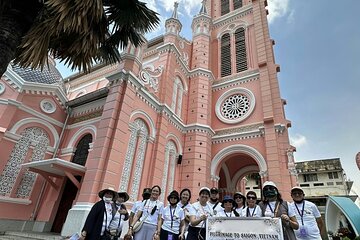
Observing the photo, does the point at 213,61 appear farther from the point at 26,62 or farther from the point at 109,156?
the point at 26,62

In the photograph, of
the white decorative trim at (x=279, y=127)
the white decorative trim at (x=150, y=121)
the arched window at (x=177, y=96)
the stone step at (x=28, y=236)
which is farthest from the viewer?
the arched window at (x=177, y=96)

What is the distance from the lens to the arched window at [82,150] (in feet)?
34.2

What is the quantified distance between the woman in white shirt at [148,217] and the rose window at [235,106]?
11810 mm

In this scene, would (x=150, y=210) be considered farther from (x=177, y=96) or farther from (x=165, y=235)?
(x=177, y=96)

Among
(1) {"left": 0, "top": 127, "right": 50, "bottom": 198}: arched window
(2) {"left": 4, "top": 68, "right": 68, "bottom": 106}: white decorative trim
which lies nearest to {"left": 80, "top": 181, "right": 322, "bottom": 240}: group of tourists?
(1) {"left": 0, "top": 127, "right": 50, "bottom": 198}: arched window

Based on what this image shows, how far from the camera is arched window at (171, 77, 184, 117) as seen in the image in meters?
14.2

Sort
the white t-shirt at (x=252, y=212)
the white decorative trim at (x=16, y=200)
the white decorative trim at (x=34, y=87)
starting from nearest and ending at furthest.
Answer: the white t-shirt at (x=252, y=212) < the white decorative trim at (x=16, y=200) < the white decorative trim at (x=34, y=87)

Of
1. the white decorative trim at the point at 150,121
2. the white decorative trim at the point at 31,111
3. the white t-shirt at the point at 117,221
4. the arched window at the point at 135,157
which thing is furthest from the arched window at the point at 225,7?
the white t-shirt at the point at 117,221

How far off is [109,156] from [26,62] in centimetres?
484

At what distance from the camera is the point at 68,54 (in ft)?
16.9

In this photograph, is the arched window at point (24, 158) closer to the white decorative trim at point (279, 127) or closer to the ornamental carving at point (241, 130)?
the ornamental carving at point (241, 130)

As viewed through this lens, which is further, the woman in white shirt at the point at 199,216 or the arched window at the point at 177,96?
the arched window at the point at 177,96

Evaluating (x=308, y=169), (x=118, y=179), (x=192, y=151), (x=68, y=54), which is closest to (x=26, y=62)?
(x=68, y=54)

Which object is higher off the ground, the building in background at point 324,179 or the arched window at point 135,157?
the building in background at point 324,179
